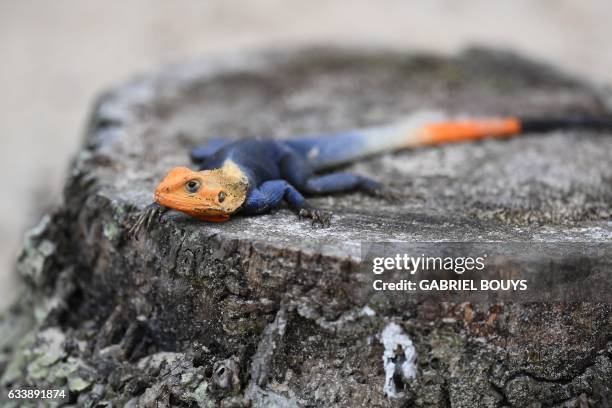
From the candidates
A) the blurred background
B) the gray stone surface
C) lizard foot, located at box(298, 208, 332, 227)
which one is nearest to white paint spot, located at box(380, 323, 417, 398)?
the gray stone surface

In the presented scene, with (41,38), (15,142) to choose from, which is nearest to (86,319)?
(15,142)

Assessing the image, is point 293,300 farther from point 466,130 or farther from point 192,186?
point 466,130

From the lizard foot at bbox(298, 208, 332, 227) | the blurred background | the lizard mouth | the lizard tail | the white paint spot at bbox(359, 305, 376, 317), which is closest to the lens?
the white paint spot at bbox(359, 305, 376, 317)

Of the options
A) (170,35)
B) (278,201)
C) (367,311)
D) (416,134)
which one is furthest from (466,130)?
(170,35)

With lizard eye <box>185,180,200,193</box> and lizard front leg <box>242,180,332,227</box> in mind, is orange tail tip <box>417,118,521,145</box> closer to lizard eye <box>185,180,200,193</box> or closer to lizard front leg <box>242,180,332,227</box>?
lizard front leg <box>242,180,332,227</box>

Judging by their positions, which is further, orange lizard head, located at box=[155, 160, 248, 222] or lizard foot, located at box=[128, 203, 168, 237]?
lizard foot, located at box=[128, 203, 168, 237]

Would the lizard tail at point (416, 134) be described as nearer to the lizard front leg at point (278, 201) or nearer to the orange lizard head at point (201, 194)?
the lizard front leg at point (278, 201)

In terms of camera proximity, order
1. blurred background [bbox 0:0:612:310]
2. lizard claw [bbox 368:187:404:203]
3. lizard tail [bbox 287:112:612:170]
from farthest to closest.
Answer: blurred background [bbox 0:0:612:310], lizard tail [bbox 287:112:612:170], lizard claw [bbox 368:187:404:203]
